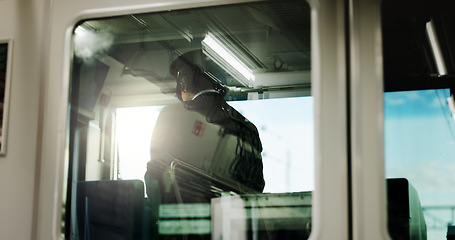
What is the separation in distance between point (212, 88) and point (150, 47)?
0.51 metres

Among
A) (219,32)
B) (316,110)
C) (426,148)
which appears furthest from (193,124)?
(316,110)

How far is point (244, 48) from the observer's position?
3211mm

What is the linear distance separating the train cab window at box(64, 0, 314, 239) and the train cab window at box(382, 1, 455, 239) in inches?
10.6

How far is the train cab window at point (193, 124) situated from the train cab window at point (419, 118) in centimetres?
27

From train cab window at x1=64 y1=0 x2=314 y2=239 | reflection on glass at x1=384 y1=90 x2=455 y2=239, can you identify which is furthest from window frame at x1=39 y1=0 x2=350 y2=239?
reflection on glass at x1=384 y1=90 x2=455 y2=239

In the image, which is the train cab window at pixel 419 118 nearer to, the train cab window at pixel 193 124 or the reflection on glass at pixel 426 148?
the reflection on glass at pixel 426 148

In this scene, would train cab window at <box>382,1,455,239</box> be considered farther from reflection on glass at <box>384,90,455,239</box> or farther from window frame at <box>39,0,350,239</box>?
window frame at <box>39,0,350,239</box>

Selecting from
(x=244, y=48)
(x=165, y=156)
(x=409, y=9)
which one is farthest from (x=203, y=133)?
(x=409, y=9)

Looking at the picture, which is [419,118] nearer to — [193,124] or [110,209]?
[110,209]

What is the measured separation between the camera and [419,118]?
6.88 ft

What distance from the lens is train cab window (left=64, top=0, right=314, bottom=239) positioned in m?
2.01

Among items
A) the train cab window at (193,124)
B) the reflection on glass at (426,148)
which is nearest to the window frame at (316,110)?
the train cab window at (193,124)

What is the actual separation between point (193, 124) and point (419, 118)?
1.69 meters

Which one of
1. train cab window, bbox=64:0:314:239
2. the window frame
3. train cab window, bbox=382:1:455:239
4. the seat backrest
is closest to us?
the window frame
